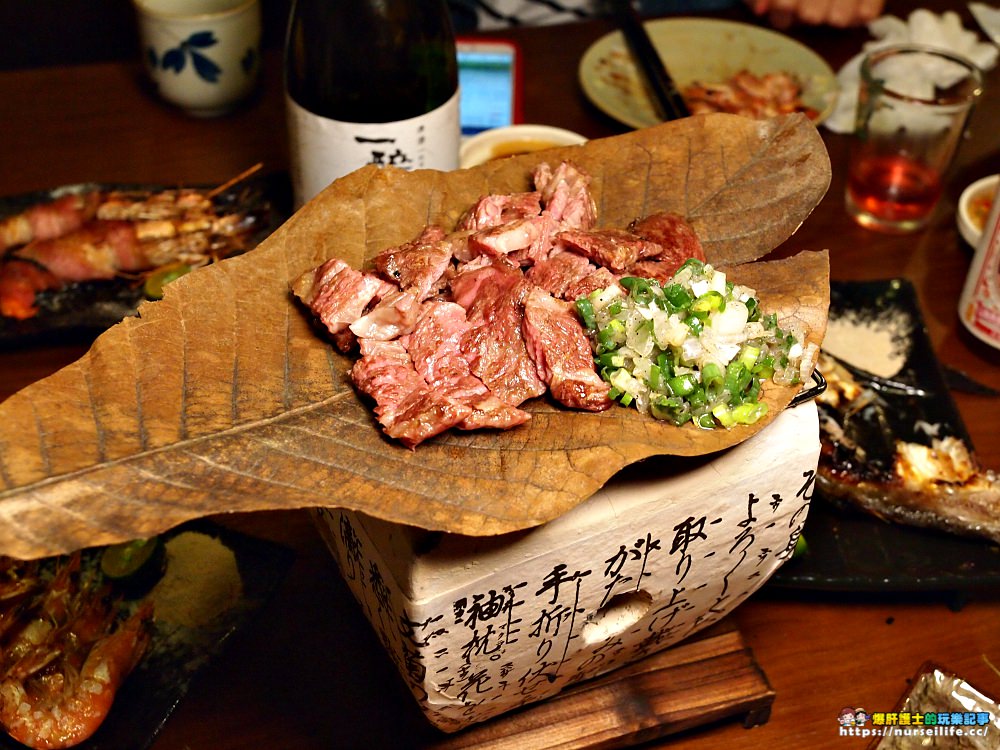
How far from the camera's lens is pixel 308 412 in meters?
1.25

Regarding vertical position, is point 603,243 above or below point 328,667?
above

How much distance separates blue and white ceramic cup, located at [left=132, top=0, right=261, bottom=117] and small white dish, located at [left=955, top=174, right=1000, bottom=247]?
2057 millimetres

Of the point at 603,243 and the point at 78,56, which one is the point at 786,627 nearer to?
the point at 603,243

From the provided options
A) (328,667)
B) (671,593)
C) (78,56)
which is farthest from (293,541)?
(78,56)

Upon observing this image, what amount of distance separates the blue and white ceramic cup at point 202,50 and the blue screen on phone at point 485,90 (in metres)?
0.64

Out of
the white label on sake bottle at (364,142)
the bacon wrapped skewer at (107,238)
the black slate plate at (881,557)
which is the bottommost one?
A: the black slate plate at (881,557)

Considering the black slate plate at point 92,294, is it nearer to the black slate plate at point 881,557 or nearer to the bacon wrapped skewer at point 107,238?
the bacon wrapped skewer at point 107,238

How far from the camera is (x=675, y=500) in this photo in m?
1.32

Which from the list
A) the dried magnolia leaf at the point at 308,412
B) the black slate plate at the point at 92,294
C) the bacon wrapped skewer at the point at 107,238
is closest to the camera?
the dried magnolia leaf at the point at 308,412

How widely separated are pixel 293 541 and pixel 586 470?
95 centimetres

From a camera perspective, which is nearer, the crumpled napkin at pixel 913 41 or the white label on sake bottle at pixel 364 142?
the white label on sake bottle at pixel 364 142

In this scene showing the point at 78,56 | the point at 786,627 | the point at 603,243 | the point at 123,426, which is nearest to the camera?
the point at 123,426

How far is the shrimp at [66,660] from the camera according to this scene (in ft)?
4.93

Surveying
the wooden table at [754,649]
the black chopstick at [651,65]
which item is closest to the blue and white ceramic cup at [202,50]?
the wooden table at [754,649]
